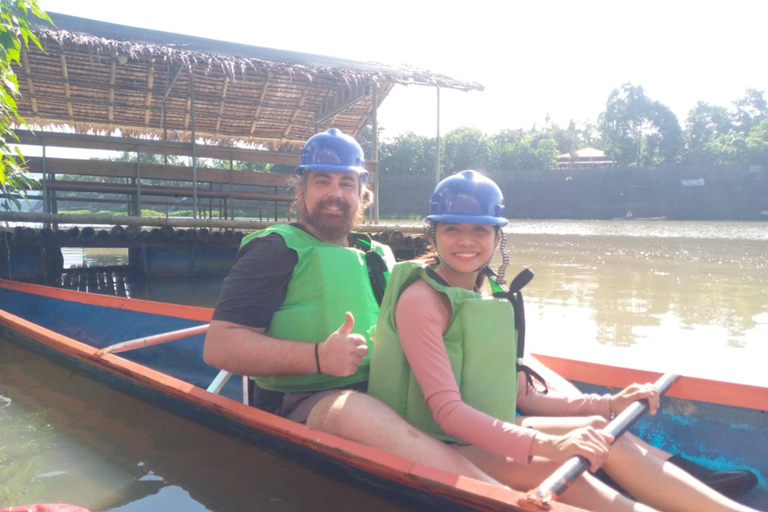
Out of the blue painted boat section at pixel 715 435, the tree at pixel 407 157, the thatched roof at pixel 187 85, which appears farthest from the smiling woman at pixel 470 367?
the tree at pixel 407 157

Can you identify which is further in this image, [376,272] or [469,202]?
[376,272]

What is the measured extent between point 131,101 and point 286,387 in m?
8.60

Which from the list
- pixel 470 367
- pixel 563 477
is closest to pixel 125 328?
pixel 470 367

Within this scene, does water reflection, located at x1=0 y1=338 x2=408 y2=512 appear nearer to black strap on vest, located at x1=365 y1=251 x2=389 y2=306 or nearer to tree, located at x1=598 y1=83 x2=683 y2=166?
black strap on vest, located at x1=365 y1=251 x2=389 y2=306

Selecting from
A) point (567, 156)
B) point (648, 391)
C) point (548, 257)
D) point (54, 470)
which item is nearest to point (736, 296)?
point (548, 257)

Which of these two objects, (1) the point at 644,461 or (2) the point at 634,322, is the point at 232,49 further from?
(1) the point at 644,461

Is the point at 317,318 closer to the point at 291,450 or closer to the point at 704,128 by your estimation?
the point at 291,450

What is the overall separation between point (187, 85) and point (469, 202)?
8.22 meters

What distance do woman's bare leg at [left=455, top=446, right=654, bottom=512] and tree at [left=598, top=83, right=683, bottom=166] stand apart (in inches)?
1909

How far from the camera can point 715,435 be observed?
2375 millimetres

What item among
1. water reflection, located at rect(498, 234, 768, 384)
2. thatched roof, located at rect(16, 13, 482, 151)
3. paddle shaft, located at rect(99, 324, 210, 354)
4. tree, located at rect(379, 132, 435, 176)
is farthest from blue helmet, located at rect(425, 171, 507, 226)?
tree, located at rect(379, 132, 435, 176)

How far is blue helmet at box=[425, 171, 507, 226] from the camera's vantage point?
1804mm

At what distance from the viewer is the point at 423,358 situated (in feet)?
5.48

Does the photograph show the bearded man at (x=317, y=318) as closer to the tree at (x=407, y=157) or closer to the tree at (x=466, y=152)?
the tree at (x=407, y=157)
